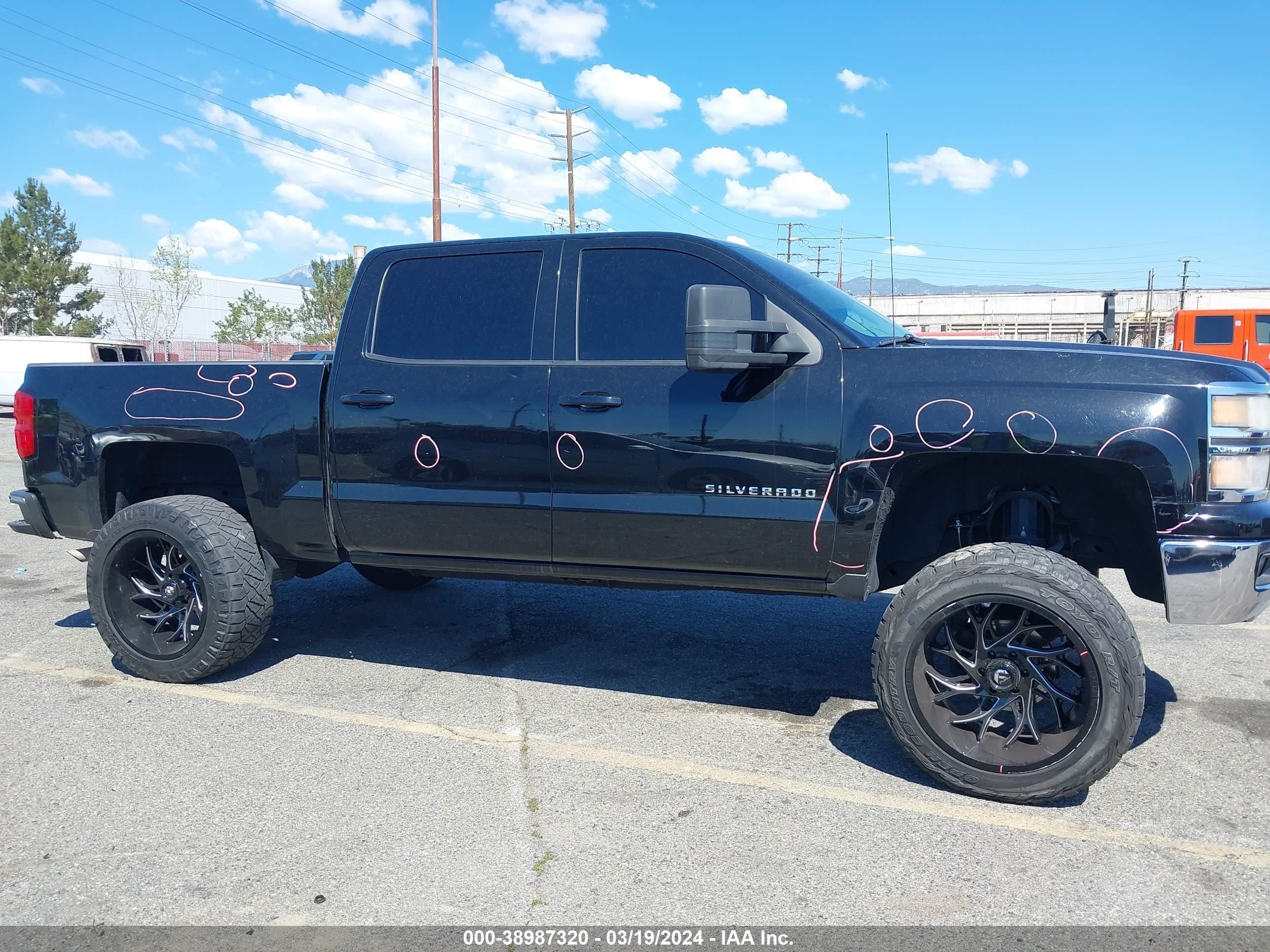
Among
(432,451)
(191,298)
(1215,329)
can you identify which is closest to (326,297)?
(191,298)

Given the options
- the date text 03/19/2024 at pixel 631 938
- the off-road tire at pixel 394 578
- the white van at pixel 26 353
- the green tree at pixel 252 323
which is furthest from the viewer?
the green tree at pixel 252 323

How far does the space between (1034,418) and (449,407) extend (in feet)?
7.64

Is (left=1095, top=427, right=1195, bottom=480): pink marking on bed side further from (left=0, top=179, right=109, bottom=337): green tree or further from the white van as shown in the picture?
(left=0, top=179, right=109, bottom=337): green tree

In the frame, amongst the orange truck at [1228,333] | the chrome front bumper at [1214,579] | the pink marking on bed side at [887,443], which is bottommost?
the chrome front bumper at [1214,579]

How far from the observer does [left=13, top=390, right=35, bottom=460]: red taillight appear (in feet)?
15.7

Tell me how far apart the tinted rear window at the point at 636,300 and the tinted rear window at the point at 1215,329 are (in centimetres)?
2272

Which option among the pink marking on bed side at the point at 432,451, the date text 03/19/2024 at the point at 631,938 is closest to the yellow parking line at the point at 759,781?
the date text 03/19/2024 at the point at 631,938

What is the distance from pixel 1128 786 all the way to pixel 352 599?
4.57m

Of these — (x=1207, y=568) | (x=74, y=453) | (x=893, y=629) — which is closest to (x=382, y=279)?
(x=74, y=453)

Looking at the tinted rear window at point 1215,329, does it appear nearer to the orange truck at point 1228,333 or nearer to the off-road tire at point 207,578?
the orange truck at point 1228,333

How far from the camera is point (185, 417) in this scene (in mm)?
4566

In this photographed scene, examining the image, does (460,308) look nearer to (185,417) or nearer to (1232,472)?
(185,417)

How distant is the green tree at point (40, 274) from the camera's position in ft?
129

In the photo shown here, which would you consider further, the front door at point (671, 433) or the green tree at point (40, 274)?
the green tree at point (40, 274)
